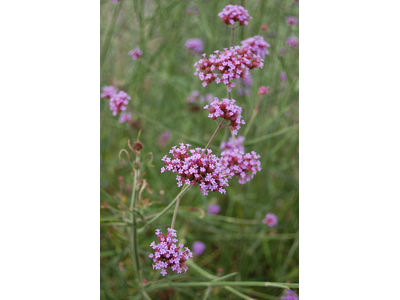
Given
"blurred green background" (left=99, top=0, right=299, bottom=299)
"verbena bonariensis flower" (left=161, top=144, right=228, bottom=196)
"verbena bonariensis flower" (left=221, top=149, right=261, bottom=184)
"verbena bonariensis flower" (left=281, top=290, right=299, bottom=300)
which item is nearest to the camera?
"verbena bonariensis flower" (left=161, top=144, right=228, bottom=196)

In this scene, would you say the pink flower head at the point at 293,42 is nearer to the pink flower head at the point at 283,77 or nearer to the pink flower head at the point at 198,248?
the pink flower head at the point at 283,77

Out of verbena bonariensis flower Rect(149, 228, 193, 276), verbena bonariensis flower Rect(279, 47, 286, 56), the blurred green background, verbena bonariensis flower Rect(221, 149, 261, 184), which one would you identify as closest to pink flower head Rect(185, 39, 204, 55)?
the blurred green background

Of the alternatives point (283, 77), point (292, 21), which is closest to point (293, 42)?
point (292, 21)

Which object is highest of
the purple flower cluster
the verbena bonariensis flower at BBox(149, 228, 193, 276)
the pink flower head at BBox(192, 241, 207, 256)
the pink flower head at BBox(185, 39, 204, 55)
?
the pink flower head at BBox(185, 39, 204, 55)

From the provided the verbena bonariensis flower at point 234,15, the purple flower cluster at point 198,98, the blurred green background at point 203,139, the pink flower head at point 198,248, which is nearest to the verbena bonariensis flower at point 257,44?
the verbena bonariensis flower at point 234,15

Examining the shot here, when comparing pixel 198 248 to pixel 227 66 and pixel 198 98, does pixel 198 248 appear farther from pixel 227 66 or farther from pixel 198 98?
pixel 227 66

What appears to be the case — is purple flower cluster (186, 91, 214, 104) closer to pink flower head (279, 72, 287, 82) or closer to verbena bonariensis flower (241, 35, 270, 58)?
pink flower head (279, 72, 287, 82)

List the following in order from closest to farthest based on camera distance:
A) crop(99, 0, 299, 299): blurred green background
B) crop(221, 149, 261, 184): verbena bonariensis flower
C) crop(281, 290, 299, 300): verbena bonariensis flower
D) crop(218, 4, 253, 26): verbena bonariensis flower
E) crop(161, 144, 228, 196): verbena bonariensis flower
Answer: crop(161, 144, 228, 196): verbena bonariensis flower → crop(221, 149, 261, 184): verbena bonariensis flower → crop(218, 4, 253, 26): verbena bonariensis flower → crop(281, 290, 299, 300): verbena bonariensis flower → crop(99, 0, 299, 299): blurred green background
